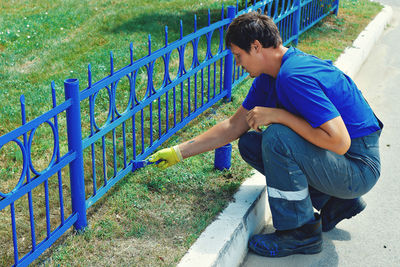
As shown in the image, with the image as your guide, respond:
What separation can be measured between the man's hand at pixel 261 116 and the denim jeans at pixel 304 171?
0.05 m

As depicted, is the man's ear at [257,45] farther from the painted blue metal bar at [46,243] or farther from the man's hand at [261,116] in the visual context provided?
the painted blue metal bar at [46,243]

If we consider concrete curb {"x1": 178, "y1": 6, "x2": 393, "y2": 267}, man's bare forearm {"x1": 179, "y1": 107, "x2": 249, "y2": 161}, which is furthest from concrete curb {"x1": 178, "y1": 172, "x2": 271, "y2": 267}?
man's bare forearm {"x1": 179, "y1": 107, "x2": 249, "y2": 161}

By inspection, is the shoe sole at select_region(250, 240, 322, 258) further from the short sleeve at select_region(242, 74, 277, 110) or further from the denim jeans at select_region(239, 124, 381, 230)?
the short sleeve at select_region(242, 74, 277, 110)

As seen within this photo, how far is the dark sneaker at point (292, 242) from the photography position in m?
3.24

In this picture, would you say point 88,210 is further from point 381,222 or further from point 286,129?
point 381,222

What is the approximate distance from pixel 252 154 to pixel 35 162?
1.72 metres

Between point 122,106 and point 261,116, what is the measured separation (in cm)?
219

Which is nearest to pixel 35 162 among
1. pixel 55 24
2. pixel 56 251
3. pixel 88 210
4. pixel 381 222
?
pixel 88 210

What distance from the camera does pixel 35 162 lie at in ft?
13.7

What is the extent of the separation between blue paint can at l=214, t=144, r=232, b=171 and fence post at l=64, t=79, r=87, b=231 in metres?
1.06

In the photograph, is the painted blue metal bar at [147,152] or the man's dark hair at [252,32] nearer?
the man's dark hair at [252,32]

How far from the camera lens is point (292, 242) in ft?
10.6

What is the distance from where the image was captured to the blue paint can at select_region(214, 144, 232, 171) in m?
3.83

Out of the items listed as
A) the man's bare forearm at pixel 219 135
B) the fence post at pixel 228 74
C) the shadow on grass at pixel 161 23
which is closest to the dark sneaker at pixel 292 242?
the man's bare forearm at pixel 219 135
